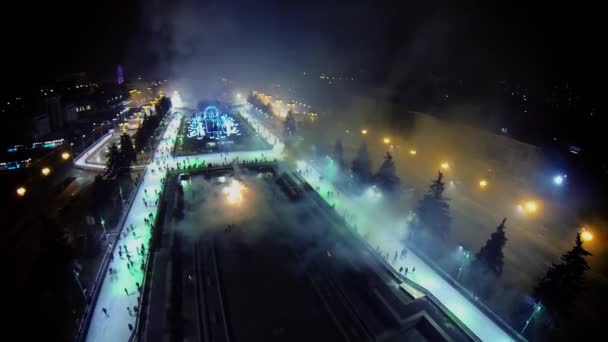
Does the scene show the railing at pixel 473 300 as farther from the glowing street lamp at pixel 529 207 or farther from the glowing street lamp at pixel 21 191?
the glowing street lamp at pixel 21 191

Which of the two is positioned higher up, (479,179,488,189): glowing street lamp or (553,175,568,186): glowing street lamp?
(553,175,568,186): glowing street lamp

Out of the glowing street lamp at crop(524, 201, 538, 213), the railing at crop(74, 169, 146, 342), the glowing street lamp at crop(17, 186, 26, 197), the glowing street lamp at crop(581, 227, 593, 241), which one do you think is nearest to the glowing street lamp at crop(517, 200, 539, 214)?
the glowing street lamp at crop(524, 201, 538, 213)

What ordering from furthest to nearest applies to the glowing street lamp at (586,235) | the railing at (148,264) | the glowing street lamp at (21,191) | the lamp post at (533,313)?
the glowing street lamp at (21,191) < the glowing street lamp at (586,235) < the lamp post at (533,313) < the railing at (148,264)

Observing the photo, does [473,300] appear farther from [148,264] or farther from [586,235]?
[148,264]

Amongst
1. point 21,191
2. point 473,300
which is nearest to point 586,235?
point 473,300

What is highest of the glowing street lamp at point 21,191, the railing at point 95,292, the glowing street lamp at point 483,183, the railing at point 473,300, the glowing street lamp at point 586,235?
the glowing street lamp at point 483,183

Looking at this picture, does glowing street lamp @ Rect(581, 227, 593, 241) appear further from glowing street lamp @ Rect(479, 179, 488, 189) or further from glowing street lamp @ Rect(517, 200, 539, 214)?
glowing street lamp @ Rect(479, 179, 488, 189)

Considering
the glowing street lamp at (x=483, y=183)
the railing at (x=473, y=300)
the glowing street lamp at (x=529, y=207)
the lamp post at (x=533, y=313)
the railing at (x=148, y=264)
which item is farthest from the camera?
the glowing street lamp at (x=483, y=183)

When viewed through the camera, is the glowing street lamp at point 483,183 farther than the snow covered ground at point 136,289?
Yes

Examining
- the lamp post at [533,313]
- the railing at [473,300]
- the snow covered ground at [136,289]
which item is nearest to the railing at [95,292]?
the snow covered ground at [136,289]

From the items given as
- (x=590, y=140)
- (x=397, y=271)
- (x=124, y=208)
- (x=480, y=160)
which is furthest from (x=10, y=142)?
(x=590, y=140)

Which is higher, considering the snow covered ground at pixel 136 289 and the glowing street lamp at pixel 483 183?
the glowing street lamp at pixel 483 183
